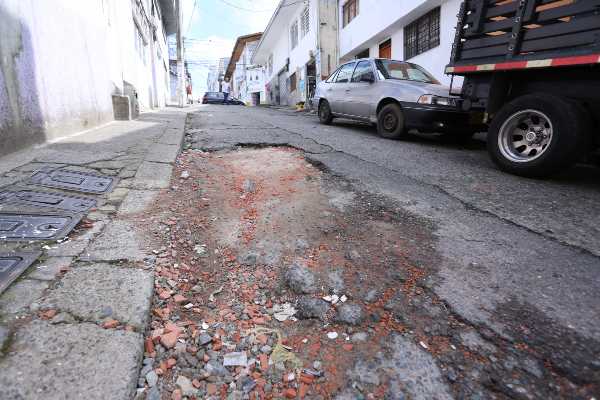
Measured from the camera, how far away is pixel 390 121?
6.17 m

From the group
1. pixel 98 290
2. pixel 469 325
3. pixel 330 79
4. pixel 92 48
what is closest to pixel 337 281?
pixel 469 325

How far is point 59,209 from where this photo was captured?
2.52m

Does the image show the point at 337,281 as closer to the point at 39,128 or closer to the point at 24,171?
the point at 24,171

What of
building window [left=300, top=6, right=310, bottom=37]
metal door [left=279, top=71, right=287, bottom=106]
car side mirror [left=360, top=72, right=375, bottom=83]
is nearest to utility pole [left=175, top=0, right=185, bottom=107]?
building window [left=300, top=6, right=310, bottom=37]

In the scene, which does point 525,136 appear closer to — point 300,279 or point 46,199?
point 300,279

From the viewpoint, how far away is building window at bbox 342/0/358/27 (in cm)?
1355

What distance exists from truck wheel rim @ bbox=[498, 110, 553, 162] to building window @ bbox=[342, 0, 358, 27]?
A: 38.4ft

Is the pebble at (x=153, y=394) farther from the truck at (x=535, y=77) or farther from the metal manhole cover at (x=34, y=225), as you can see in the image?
the truck at (x=535, y=77)

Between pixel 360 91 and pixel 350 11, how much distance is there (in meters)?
9.33

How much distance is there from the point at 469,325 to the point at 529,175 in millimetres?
2756

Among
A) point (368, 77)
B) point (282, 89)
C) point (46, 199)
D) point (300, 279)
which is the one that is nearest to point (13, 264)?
point (46, 199)

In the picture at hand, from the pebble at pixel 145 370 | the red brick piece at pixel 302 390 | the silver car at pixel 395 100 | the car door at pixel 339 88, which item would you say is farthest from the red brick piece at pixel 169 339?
the car door at pixel 339 88

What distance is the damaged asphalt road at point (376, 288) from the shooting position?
1.33 meters

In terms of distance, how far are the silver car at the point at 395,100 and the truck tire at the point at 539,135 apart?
860 millimetres
